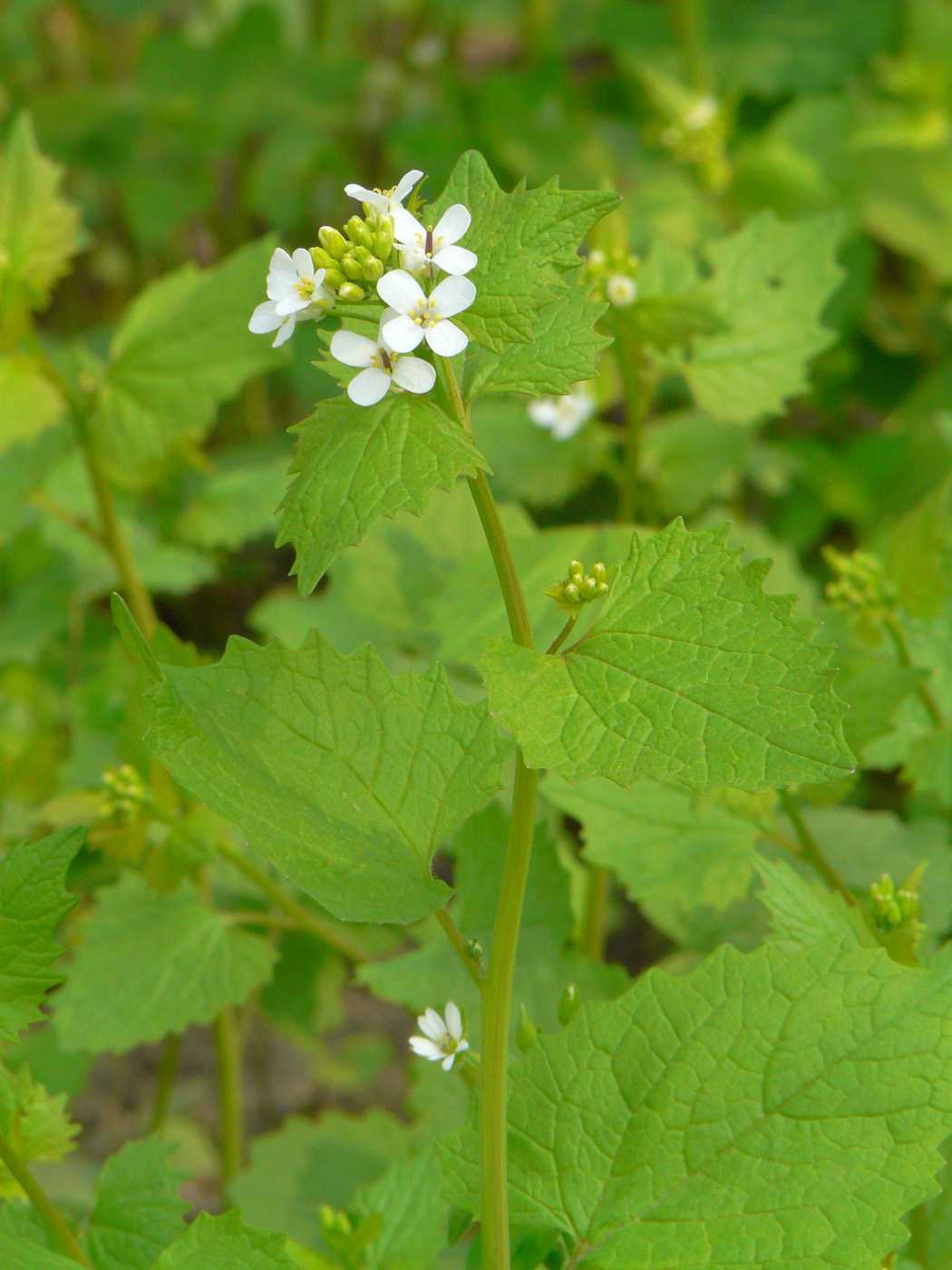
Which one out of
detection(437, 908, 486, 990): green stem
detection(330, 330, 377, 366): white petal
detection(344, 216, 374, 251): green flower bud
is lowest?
detection(437, 908, 486, 990): green stem

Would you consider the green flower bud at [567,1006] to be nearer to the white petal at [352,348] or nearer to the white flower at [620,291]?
the white petal at [352,348]

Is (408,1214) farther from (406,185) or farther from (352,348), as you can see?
(406,185)

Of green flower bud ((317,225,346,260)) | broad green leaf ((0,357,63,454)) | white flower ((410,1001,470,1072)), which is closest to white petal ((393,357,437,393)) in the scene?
green flower bud ((317,225,346,260))

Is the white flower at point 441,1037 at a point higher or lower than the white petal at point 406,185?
lower

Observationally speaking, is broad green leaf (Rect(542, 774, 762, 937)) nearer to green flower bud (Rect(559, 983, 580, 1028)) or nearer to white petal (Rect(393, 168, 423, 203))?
green flower bud (Rect(559, 983, 580, 1028))

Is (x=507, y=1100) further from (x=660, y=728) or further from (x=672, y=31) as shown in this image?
(x=672, y=31)

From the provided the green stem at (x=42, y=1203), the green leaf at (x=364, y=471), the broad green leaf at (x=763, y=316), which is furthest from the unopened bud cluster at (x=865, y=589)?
the green stem at (x=42, y=1203)

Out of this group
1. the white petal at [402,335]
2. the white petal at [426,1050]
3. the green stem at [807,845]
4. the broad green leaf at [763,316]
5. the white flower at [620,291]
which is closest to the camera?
the white petal at [402,335]
